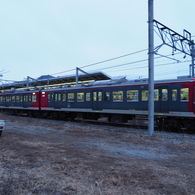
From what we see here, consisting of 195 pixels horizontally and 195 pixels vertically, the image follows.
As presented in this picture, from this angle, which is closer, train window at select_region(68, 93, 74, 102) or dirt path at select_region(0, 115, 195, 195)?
dirt path at select_region(0, 115, 195, 195)

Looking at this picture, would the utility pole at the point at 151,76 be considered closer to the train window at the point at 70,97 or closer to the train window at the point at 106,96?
the train window at the point at 106,96

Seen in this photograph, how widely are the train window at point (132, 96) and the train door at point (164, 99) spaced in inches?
64.3

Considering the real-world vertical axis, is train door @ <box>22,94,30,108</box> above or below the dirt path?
above

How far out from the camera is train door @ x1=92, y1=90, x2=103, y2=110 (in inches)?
674

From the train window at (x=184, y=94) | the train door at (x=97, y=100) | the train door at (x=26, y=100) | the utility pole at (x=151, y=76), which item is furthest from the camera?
the train door at (x=26, y=100)

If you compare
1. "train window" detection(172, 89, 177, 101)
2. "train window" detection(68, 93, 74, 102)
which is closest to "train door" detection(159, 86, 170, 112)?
"train window" detection(172, 89, 177, 101)

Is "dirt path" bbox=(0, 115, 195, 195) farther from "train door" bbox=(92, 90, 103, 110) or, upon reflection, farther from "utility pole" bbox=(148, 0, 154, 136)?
"train door" bbox=(92, 90, 103, 110)

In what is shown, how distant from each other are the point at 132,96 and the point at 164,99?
2232 millimetres

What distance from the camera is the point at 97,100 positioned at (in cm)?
1733

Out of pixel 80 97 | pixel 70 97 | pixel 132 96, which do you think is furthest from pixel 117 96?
pixel 70 97

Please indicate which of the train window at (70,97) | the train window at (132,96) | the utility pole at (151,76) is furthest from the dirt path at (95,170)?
the train window at (70,97)

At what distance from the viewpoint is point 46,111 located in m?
23.2

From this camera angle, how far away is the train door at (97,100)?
17125 mm

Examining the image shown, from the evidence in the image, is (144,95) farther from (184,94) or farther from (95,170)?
(95,170)
